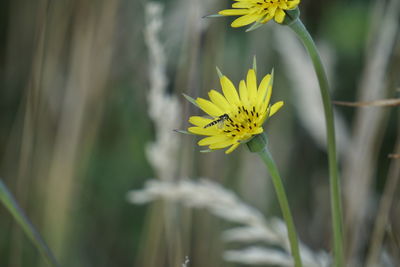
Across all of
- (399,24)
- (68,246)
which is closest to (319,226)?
(399,24)

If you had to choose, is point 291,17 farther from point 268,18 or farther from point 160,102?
point 160,102

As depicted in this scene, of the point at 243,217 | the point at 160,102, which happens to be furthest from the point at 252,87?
the point at 160,102

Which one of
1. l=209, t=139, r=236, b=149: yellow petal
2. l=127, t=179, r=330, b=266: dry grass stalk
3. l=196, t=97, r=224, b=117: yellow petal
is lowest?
l=127, t=179, r=330, b=266: dry grass stalk

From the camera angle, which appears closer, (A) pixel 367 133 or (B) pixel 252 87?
(B) pixel 252 87

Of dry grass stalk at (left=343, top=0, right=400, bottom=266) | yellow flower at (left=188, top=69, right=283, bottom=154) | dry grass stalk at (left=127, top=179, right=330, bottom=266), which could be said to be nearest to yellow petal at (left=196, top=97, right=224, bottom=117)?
yellow flower at (left=188, top=69, right=283, bottom=154)

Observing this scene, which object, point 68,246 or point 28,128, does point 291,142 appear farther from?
point 28,128

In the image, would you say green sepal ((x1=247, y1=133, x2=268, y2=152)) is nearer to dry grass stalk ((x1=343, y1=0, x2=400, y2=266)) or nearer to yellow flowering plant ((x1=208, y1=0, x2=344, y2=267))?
yellow flowering plant ((x1=208, y1=0, x2=344, y2=267))

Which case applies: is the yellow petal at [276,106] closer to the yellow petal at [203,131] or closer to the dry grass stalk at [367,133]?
the yellow petal at [203,131]
